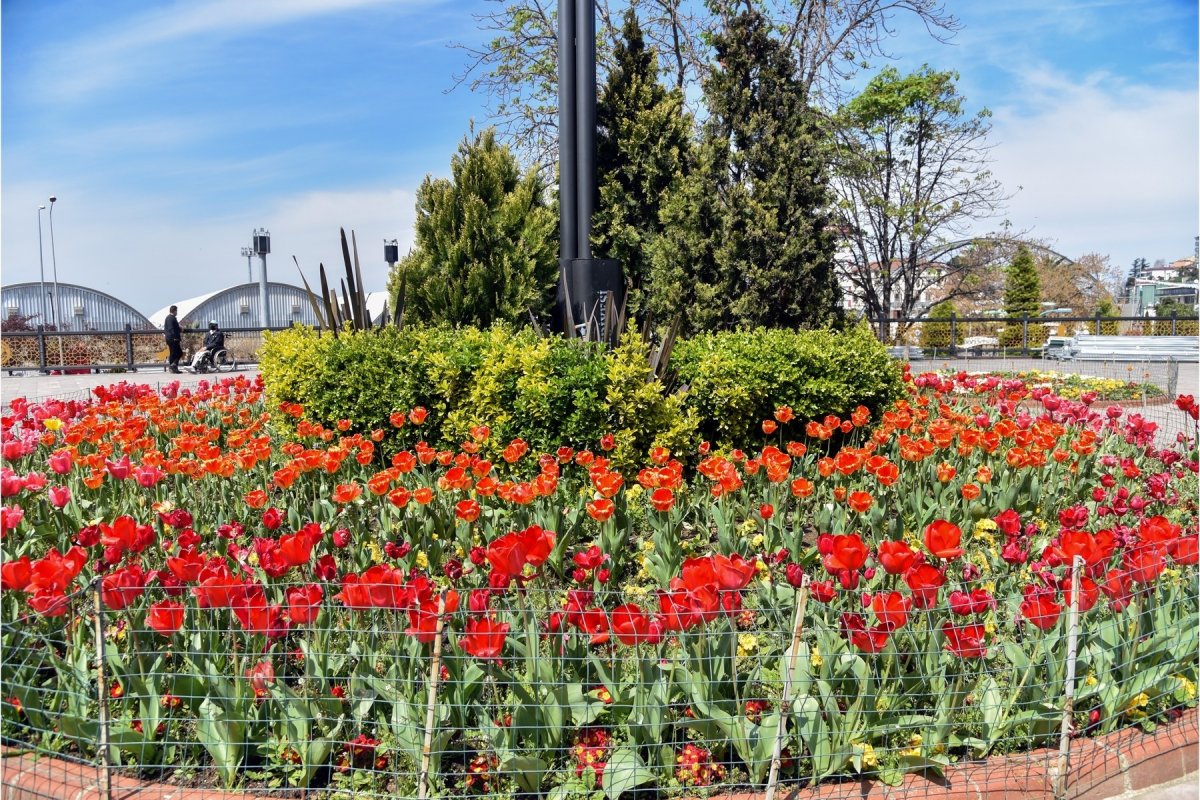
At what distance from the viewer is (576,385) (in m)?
5.34

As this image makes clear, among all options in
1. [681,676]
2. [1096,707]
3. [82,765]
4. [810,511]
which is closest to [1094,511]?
[810,511]

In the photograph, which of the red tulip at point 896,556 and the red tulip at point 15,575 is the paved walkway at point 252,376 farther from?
the red tulip at point 15,575

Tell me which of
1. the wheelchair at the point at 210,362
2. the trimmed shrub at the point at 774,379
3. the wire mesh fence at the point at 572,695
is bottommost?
the wire mesh fence at the point at 572,695

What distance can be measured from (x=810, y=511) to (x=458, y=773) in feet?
10.0

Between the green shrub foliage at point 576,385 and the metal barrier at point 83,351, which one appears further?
the metal barrier at point 83,351

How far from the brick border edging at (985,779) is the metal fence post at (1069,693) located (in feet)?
0.10

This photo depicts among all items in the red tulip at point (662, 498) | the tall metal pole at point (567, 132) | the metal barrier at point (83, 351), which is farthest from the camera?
the metal barrier at point (83, 351)

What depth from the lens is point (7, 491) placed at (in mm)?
3715

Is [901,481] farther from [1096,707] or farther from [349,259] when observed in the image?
[349,259]

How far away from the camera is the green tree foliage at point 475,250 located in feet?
31.6

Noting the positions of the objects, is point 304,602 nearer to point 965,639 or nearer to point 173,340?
point 965,639

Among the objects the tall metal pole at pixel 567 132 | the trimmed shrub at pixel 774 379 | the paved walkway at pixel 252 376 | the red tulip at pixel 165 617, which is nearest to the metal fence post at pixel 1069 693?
the red tulip at pixel 165 617

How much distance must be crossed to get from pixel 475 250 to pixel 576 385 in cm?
475

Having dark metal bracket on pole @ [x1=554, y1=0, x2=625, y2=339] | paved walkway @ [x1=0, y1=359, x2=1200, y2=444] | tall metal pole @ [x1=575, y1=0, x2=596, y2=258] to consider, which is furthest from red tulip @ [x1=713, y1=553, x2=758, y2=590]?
paved walkway @ [x1=0, y1=359, x2=1200, y2=444]
